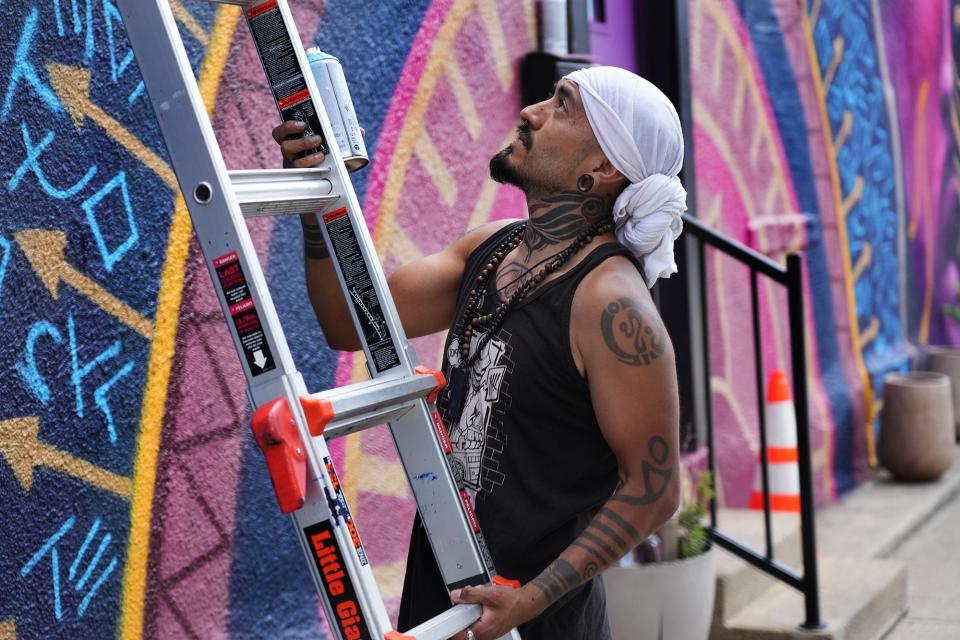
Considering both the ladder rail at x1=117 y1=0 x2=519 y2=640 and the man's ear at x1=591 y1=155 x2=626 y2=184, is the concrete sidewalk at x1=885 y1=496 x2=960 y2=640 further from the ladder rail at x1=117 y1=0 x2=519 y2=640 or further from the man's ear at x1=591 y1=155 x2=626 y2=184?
the ladder rail at x1=117 y1=0 x2=519 y2=640

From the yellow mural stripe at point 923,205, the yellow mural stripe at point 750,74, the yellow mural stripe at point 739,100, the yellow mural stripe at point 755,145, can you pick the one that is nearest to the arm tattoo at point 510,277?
the yellow mural stripe at point 750,74

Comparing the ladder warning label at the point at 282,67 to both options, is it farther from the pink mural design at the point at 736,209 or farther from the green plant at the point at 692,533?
the pink mural design at the point at 736,209

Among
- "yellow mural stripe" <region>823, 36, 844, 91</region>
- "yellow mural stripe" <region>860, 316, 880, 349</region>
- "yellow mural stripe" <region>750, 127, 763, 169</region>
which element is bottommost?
"yellow mural stripe" <region>860, 316, 880, 349</region>

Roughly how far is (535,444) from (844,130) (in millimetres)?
5832

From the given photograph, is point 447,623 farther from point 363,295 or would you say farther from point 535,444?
point 363,295

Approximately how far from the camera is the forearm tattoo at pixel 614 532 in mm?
2270

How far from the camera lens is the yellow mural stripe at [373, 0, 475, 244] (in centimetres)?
385

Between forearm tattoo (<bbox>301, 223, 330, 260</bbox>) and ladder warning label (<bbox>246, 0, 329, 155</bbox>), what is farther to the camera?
forearm tattoo (<bbox>301, 223, 330, 260</bbox>)

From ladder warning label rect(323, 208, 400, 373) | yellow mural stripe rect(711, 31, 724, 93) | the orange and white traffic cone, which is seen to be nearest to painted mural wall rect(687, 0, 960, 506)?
yellow mural stripe rect(711, 31, 724, 93)

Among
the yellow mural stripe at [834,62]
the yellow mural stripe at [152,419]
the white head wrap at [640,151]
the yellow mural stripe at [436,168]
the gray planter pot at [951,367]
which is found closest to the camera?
the white head wrap at [640,151]

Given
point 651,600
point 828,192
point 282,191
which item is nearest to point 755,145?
point 828,192

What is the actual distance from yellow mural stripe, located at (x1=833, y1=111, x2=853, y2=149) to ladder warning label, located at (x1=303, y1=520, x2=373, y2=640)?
614 cm

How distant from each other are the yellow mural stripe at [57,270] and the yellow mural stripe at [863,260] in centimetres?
578

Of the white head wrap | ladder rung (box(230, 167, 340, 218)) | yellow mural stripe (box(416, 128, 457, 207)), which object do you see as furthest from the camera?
yellow mural stripe (box(416, 128, 457, 207))
